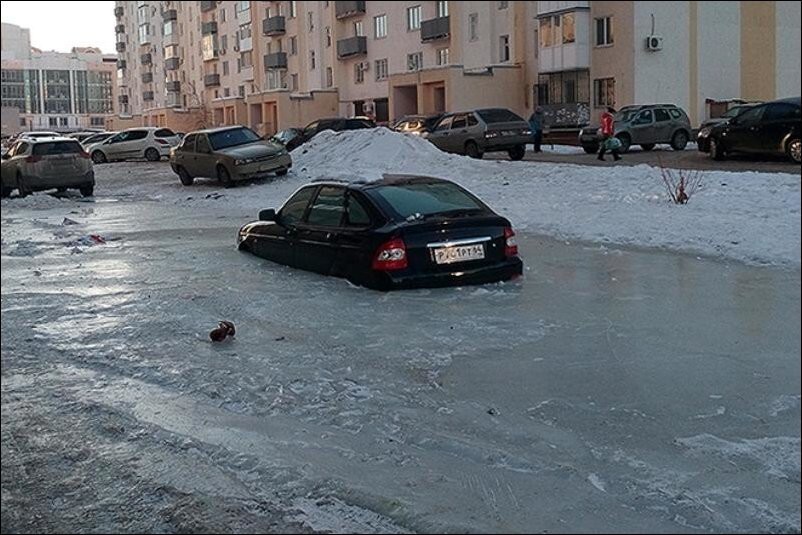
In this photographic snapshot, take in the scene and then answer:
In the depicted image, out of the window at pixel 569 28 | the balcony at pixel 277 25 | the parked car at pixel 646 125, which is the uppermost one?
the balcony at pixel 277 25

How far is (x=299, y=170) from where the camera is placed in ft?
84.6

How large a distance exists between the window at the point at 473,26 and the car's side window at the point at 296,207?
2577 mm

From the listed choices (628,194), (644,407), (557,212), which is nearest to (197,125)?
(557,212)

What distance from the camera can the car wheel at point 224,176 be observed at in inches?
984

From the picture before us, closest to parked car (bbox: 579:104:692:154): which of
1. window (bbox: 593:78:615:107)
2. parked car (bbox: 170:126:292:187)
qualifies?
window (bbox: 593:78:615:107)

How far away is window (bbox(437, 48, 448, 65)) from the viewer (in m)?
13.1

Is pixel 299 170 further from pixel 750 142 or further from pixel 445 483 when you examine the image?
pixel 445 483

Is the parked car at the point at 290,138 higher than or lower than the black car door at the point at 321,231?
higher

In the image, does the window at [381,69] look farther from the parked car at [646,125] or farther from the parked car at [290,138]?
the parked car at [290,138]

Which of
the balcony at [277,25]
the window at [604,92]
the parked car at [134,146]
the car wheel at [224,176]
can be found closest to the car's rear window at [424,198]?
the window at [604,92]

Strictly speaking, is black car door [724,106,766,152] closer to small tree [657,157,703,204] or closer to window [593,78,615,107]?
small tree [657,157,703,204]

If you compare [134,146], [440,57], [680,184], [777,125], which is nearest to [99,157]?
[134,146]

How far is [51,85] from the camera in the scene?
4828mm

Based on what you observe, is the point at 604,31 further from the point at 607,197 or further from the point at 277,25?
the point at 277,25
